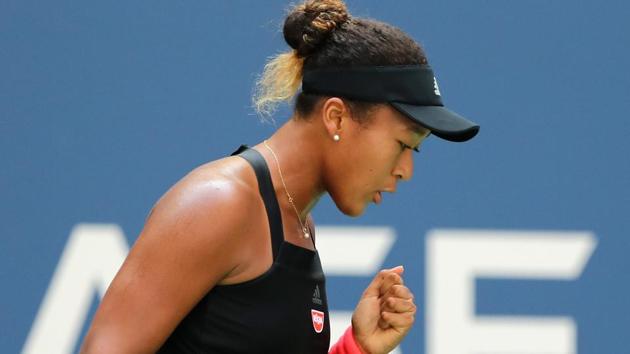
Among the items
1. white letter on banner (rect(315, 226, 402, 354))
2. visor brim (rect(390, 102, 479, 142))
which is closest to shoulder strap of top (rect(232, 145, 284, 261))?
visor brim (rect(390, 102, 479, 142))

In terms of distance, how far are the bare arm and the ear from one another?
0.78 ft

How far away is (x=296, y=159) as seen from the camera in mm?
1630

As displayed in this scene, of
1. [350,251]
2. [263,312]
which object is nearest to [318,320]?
[263,312]

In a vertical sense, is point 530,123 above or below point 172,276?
above

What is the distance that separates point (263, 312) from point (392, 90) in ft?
1.27

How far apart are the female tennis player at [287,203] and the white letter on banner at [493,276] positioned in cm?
95

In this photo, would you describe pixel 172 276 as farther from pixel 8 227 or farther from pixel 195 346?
pixel 8 227

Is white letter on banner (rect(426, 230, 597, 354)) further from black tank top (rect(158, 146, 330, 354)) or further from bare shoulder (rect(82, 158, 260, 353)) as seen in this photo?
bare shoulder (rect(82, 158, 260, 353))

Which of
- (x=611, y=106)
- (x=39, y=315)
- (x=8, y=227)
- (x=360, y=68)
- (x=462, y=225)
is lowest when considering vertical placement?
(x=39, y=315)

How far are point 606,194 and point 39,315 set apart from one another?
1530mm

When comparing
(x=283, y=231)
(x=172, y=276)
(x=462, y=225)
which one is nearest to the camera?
(x=172, y=276)

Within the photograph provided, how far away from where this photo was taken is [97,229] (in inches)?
111

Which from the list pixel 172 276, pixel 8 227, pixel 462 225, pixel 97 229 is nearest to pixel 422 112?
pixel 172 276

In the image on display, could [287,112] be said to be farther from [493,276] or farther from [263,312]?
[263,312]
